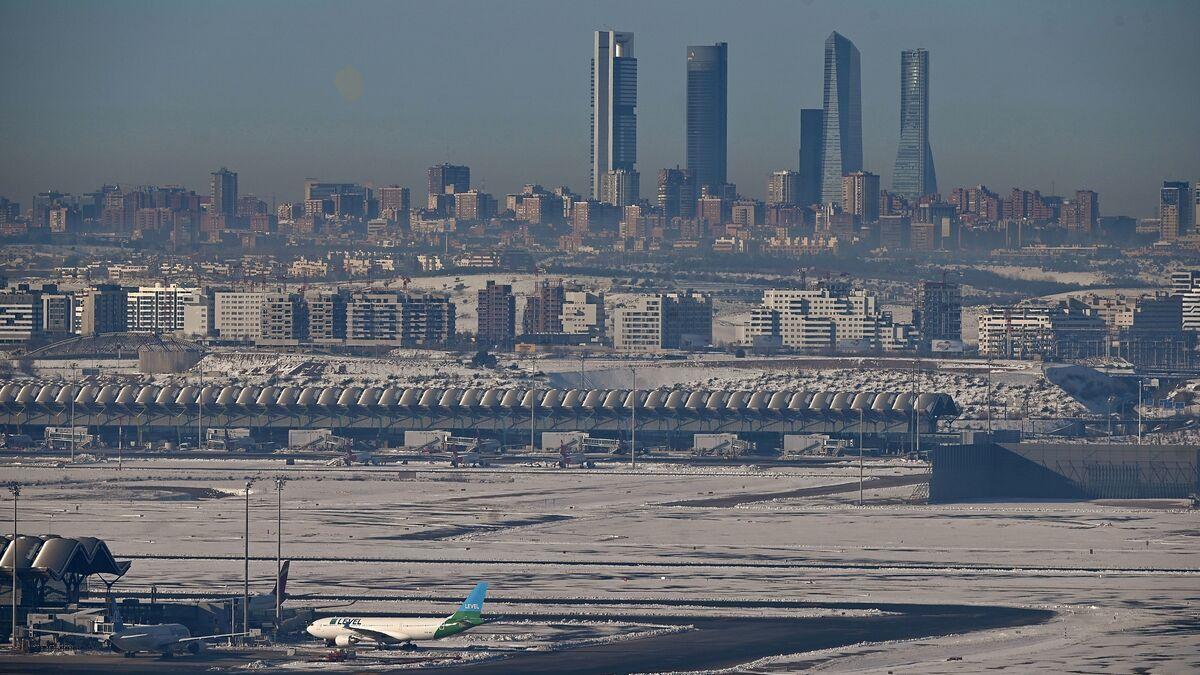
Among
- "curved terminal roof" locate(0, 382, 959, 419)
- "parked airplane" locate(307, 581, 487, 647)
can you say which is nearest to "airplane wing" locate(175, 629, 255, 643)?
"parked airplane" locate(307, 581, 487, 647)

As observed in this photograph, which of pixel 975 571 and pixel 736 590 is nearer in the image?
pixel 736 590

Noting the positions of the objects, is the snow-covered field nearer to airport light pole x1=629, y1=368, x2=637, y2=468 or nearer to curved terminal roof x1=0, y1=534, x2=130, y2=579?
curved terminal roof x1=0, y1=534, x2=130, y2=579

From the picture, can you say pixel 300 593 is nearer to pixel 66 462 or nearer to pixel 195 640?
pixel 195 640

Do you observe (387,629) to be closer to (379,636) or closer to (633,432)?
(379,636)

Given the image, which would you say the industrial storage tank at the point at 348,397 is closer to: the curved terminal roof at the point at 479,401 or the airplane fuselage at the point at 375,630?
the curved terminal roof at the point at 479,401

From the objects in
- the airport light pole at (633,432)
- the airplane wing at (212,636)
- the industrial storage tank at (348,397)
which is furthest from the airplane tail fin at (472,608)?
the industrial storage tank at (348,397)

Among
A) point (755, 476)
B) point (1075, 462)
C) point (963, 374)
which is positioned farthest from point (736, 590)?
point (963, 374)

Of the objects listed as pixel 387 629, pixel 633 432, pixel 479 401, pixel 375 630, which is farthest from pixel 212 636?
pixel 479 401

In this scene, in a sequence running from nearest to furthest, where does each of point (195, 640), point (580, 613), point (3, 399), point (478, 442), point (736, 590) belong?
point (195, 640), point (580, 613), point (736, 590), point (478, 442), point (3, 399)
